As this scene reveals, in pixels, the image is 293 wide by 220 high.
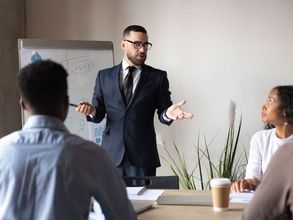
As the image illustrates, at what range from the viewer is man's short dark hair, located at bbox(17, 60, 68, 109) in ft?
4.36

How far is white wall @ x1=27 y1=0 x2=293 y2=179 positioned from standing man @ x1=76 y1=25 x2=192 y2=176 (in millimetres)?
812

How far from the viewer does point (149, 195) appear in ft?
7.77

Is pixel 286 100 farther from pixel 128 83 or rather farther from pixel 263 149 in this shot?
pixel 128 83

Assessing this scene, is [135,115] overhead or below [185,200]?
overhead

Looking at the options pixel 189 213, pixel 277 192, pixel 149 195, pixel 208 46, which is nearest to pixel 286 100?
pixel 149 195

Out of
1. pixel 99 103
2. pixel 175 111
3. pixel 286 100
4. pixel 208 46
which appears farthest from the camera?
pixel 208 46

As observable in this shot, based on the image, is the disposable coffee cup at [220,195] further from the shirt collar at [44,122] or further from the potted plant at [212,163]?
the potted plant at [212,163]

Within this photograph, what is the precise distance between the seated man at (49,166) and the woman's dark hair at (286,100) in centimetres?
150

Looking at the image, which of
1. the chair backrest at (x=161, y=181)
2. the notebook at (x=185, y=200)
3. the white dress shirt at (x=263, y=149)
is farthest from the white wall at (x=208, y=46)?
the notebook at (x=185, y=200)

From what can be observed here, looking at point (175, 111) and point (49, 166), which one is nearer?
point (49, 166)

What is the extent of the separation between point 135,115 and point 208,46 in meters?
1.14

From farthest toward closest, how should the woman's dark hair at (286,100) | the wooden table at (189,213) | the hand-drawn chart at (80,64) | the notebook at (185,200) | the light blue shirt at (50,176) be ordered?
1. the hand-drawn chart at (80,64)
2. the woman's dark hair at (286,100)
3. the notebook at (185,200)
4. the wooden table at (189,213)
5. the light blue shirt at (50,176)

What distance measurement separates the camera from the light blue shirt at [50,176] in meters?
1.30

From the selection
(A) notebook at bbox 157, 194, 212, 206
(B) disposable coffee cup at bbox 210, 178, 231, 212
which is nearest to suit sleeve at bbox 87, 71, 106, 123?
(A) notebook at bbox 157, 194, 212, 206
